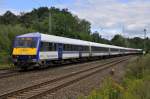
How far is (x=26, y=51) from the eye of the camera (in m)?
28.2

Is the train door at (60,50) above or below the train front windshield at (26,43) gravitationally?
below

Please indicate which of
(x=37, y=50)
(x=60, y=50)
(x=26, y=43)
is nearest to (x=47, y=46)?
(x=26, y=43)

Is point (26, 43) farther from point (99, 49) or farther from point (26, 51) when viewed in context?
point (99, 49)

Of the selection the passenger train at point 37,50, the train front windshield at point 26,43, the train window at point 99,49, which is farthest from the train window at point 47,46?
the train window at point 99,49

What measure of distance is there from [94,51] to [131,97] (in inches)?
1702

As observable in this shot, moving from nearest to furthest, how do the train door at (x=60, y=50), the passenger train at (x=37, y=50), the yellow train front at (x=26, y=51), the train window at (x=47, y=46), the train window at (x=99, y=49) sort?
the yellow train front at (x=26, y=51)
the passenger train at (x=37, y=50)
the train window at (x=47, y=46)
the train door at (x=60, y=50)
the train window at (x=99, y=49)

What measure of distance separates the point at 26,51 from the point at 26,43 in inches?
38.0

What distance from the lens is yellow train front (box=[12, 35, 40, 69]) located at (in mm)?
27500

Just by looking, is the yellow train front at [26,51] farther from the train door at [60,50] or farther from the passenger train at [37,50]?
the train door at [60,50]

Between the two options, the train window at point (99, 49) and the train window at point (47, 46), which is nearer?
the train window at point (47, 46)

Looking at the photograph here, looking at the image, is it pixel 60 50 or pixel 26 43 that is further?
pixel 60 50

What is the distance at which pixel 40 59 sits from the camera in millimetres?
27984

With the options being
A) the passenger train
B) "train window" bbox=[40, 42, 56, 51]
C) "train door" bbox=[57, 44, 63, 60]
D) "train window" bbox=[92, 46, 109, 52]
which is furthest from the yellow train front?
"train window" bbox=[92, 46, 109, 52]

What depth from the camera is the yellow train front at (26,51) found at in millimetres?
27500
